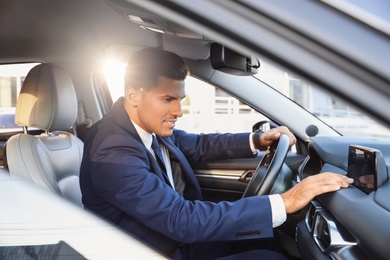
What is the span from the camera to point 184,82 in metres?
1.79

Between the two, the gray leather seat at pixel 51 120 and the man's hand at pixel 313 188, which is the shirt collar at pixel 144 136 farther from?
the man's hand at pixel 313 188

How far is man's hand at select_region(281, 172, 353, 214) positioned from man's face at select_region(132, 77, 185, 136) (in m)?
0.54

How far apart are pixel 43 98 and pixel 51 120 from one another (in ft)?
0.36

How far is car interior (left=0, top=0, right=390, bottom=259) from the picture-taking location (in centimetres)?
64

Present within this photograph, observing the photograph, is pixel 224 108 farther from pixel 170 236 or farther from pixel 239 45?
pixel 239 45

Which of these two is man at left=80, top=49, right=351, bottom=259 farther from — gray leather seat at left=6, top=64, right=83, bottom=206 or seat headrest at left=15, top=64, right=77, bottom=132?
seat headrest at left=15, top=64, right=77, bottom=132

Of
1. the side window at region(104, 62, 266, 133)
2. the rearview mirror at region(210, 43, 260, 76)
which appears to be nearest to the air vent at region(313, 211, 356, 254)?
the rearview mirror at region(210, 43, 260, 76)

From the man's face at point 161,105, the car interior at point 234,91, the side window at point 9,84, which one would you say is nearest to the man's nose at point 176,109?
the man's face at point 161,105

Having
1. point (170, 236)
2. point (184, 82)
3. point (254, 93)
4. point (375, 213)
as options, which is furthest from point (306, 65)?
point (254, 93)

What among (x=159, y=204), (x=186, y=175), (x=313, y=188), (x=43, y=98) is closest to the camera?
(x=313, y=188)

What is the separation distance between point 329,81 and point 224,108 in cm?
222

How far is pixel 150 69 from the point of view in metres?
1.70

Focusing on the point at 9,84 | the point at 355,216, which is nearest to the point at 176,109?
the point at 355,216

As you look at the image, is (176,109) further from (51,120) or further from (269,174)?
(51,120)
